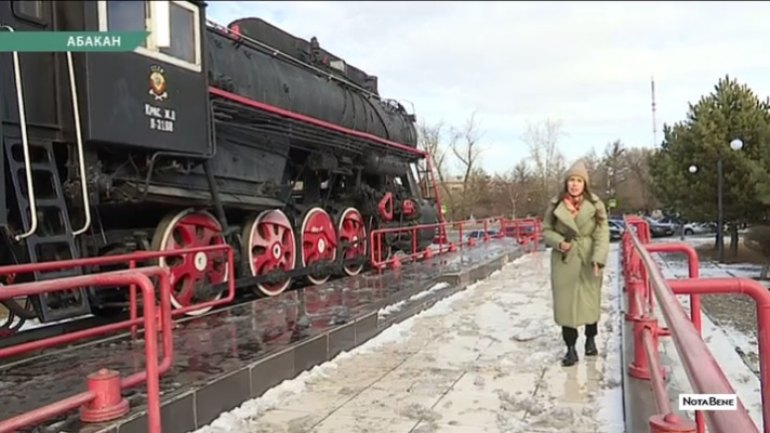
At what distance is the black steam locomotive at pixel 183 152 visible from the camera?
4.55 m

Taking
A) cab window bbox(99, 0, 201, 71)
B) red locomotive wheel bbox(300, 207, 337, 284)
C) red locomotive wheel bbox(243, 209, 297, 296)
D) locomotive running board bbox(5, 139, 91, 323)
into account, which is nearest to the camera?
locomotive running board bbox(5, 139, 91, 323)

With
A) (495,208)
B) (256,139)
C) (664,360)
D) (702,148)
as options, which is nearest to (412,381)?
(664,360)

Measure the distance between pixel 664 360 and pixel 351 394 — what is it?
2410 mm

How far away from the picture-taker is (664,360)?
506 cm

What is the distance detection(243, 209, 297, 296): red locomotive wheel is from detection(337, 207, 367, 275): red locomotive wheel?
1549 mm

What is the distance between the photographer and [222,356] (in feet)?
15.2

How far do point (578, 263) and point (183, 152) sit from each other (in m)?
3.39

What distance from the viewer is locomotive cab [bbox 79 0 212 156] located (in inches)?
185

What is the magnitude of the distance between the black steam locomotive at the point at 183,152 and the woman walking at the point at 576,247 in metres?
3.17

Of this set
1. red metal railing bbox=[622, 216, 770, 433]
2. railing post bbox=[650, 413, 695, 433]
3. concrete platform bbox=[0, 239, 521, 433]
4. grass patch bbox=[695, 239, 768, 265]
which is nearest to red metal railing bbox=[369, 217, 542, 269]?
concrete platform bbox=[0, 239, 521, 433]

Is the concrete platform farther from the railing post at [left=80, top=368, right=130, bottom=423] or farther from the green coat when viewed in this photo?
the green coat

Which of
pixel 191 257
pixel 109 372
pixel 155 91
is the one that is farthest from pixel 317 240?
pixel 109 372

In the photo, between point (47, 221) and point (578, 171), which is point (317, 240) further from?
point (578, 171)

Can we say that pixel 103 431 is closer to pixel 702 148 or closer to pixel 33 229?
pixel 33 229
